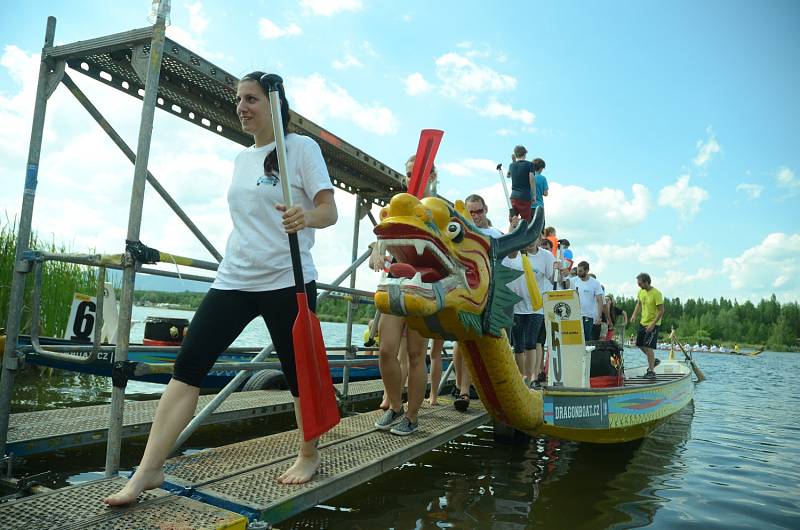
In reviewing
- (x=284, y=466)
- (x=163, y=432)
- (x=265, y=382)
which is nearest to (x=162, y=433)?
(x=163, y=432)

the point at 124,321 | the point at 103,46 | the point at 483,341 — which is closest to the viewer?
the point at 124,321

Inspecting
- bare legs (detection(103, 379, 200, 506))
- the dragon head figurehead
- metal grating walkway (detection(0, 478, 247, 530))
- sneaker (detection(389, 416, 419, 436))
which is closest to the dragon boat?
the dragon head figurehead

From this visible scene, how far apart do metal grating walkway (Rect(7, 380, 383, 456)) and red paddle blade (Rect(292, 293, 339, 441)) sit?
1.87 meters

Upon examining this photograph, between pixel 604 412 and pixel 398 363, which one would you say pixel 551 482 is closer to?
pixel 604 412

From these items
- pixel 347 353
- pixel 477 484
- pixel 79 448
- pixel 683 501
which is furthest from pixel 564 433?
pixel 79 448

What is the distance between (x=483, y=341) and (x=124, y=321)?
1.99 meters

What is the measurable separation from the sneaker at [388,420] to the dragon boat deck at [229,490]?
16 cm

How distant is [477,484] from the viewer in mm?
4020

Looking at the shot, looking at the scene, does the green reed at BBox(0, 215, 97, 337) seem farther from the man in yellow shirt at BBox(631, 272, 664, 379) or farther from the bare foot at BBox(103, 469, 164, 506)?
the man in yellow shirt at BBox(631, 272, 664, 379)

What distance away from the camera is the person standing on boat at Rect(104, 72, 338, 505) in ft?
8.02

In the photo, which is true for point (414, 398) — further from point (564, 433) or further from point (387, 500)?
point (564, 433)

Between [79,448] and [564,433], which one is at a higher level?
[564,433]

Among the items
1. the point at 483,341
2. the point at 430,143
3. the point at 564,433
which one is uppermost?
the point at 430,143

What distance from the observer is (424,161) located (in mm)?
3592
